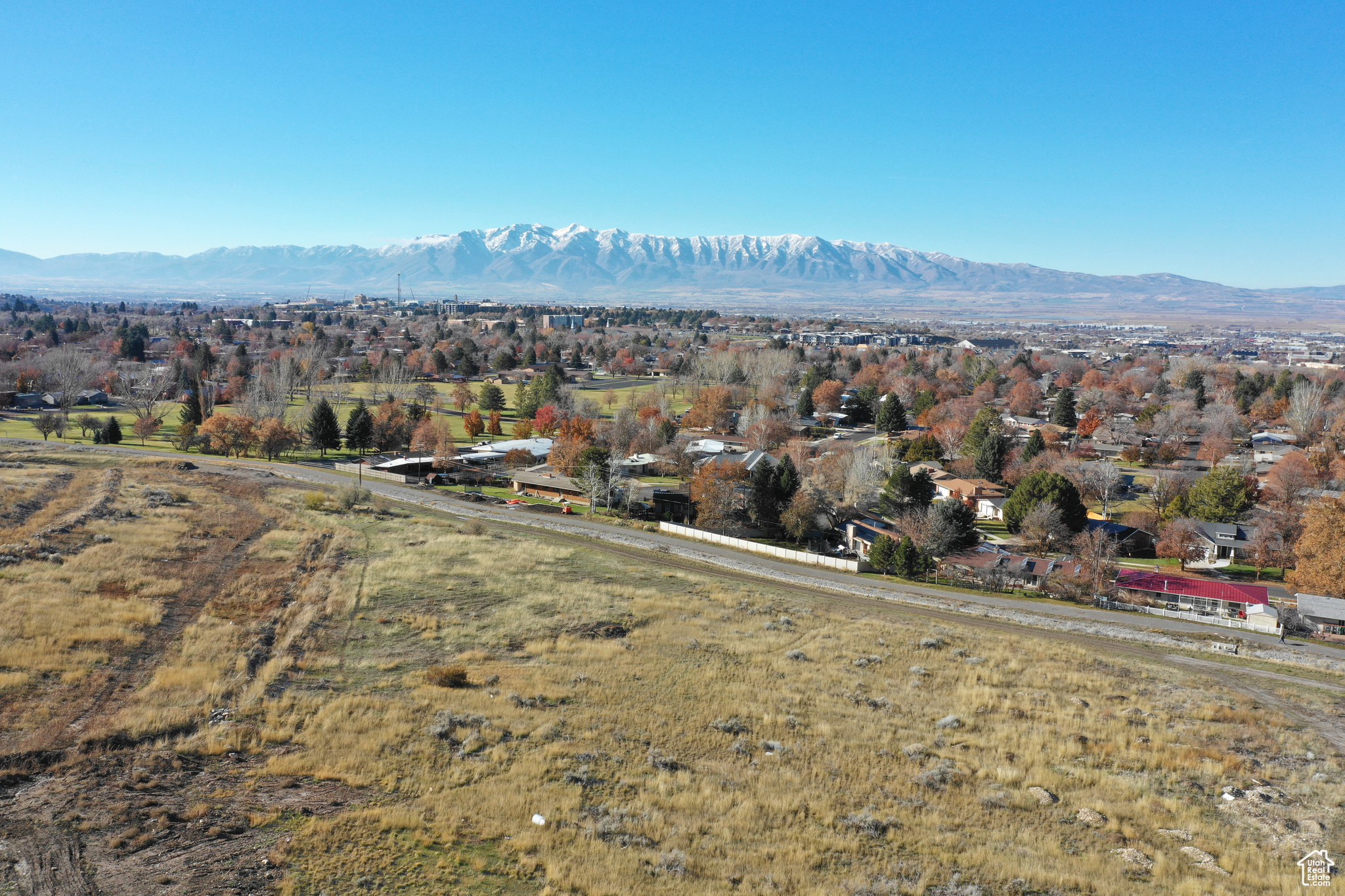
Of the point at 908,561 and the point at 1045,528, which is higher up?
the point at 1045,528

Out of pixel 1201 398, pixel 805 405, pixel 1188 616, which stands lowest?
pixel 1188 616

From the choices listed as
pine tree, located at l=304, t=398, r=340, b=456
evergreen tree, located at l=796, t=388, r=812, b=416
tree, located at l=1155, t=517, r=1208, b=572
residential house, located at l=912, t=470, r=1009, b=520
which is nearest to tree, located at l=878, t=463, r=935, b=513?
residential house, located at l=912, t=470, r=1009, b=520

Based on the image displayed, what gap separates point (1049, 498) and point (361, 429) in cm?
5097

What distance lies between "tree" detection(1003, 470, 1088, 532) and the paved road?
10457mm

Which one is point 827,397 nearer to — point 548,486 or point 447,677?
point 548,486

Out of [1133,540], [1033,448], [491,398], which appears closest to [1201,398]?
[1033,448]

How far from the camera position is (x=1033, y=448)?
58.5m

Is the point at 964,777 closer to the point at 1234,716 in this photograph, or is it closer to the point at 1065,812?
the point at 1065,812

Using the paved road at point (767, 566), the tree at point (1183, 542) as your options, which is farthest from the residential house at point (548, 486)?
the tree at point (1183, 542)

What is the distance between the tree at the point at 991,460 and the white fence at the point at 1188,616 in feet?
76.4

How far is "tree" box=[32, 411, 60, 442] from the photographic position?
60.6 metres

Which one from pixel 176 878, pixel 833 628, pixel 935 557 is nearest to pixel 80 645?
pixel 176 878

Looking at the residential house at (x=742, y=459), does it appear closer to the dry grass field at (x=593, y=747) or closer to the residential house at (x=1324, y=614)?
the dry grass field at (x=593, y=747)

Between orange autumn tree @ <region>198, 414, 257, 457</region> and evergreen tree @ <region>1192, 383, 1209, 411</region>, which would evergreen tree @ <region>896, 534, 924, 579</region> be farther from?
evergreen tree @ <region>1192, 383, 1209, 411</region>
